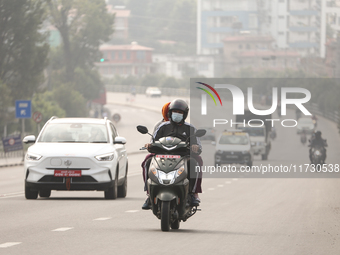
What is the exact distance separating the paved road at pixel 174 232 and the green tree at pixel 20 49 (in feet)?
107

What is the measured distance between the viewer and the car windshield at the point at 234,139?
37.6 m

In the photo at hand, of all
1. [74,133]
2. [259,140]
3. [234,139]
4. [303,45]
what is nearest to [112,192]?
[74,133]

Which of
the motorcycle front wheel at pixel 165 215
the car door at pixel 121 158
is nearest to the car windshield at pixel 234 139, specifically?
the car door at pixel 121 158

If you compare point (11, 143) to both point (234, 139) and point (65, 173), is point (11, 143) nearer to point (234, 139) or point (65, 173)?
point (234, 139)

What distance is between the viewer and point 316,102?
317ft

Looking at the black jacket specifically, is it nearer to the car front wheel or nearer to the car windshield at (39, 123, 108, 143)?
the car front wheel

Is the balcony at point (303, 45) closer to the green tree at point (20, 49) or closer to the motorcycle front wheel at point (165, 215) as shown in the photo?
the green tree at point (20, 49)

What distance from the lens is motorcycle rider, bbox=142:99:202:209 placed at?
11891 mm

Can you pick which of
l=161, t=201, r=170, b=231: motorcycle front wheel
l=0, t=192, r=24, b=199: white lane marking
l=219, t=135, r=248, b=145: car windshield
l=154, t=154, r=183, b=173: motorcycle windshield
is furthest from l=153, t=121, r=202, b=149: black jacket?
l=219, t=135, r=248, b=145: car windshield

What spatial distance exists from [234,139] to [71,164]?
21342 millimetres

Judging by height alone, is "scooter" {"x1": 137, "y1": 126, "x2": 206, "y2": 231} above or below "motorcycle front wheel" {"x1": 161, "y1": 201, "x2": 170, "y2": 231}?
above

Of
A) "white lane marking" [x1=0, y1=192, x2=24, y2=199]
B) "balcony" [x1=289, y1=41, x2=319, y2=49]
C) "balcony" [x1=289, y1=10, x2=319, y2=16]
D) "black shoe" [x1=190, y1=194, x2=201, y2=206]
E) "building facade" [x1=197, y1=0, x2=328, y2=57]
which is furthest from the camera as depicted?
"balcony" [x1=289, y1=41, x2=319, y2=49]

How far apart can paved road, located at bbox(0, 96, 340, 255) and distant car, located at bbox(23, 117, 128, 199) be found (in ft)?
1.17

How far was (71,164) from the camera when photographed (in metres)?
17.3
